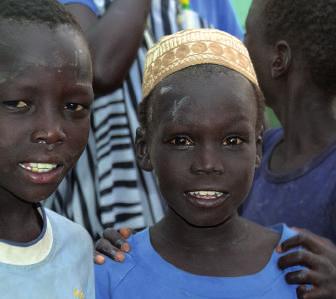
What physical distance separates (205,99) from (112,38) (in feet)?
2.33

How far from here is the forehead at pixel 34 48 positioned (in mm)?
1600

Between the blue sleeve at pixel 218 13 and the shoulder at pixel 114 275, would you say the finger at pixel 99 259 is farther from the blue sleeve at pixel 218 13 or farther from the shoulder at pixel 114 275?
→ the blue sleeve at pixel 218 13

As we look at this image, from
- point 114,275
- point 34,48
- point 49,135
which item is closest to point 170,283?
point 114,275

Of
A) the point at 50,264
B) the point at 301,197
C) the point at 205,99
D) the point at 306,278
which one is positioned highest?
the point at 205,99

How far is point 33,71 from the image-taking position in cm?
161

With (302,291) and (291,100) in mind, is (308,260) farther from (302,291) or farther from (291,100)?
(291,100)

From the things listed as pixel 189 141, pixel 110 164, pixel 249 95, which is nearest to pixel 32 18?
pixel 189 141

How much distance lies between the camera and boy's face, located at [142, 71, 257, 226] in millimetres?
1963

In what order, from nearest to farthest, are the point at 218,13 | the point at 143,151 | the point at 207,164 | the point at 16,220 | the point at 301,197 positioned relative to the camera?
the point at 16,220
the point at 207,164
the point at 143,151
the point at 301,197
the point at 218,13

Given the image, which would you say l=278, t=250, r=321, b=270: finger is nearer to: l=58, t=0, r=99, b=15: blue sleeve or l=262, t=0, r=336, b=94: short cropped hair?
l=262, t=0, r=336, b=94: short cropped hair

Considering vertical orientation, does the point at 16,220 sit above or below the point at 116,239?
above

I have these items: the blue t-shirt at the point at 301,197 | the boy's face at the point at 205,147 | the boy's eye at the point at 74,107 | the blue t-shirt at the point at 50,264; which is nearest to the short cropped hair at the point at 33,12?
the boy's eye at the point at 74,107

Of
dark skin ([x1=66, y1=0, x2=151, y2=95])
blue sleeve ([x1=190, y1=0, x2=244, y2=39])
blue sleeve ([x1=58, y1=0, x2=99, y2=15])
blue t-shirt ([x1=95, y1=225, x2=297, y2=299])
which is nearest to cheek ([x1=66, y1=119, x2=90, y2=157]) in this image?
blue t-shirt ([x1=95, y1=225, x2=297, y2=299])

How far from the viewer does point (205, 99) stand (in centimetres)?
199
